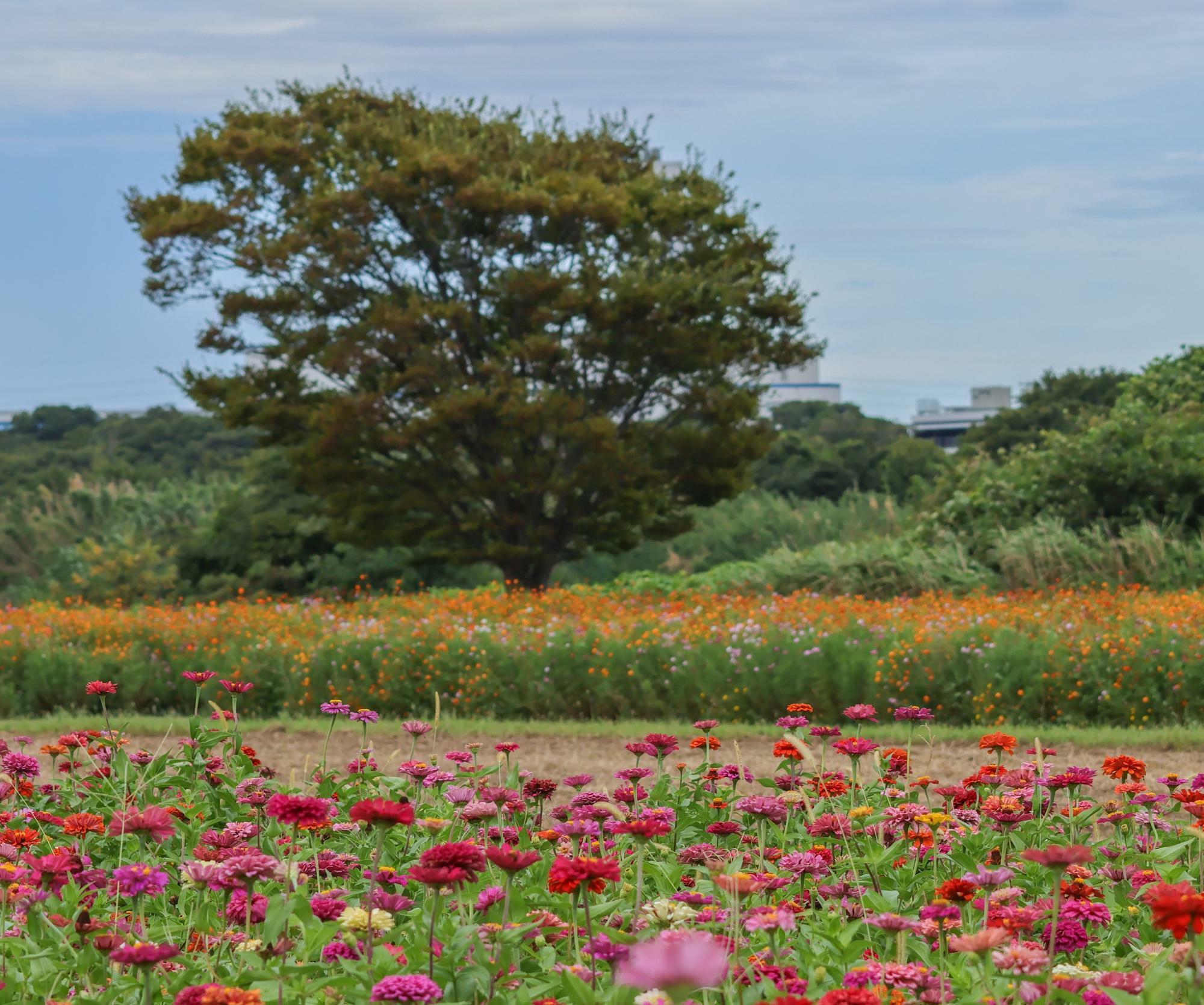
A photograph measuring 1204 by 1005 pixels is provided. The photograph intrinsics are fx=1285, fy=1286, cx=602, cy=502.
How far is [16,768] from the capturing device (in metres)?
3.54

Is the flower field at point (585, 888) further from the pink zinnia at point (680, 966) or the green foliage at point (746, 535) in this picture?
the green foliage at point (746, 535)

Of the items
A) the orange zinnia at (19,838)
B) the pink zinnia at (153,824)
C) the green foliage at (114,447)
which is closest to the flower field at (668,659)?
the orange zinnia at (19,838)

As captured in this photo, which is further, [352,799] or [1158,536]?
[1158,536]

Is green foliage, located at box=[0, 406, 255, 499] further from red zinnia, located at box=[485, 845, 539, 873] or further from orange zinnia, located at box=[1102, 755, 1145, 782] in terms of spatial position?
red zinnia, located at box=[485, 845, 539, 873]

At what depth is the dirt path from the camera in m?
6.96

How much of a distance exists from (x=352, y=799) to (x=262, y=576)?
48.1ft

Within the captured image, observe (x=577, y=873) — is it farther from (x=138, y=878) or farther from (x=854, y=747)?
(x=854, y=747)

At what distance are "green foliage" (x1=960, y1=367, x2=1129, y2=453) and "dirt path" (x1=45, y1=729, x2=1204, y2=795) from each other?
2144 centimetres

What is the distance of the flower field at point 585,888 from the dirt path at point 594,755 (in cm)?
276

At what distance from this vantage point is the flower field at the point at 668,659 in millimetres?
8609

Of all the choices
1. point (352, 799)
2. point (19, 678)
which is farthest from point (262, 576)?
point (352, 799)

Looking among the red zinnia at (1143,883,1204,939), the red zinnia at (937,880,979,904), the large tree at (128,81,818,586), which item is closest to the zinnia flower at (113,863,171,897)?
the red zinnia at (937,880,979,904)

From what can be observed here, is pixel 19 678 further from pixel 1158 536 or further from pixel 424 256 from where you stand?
pixel 1158 536

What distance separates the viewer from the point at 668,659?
30.6 ft
